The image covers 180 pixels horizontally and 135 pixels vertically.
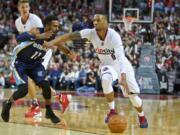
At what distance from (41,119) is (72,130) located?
5.42 ft

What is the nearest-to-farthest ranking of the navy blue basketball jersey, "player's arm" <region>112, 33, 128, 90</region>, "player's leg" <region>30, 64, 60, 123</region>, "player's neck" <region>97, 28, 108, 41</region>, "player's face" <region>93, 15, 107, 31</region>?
"player's arm" <region>112, 33, 128, 90</region> < "player's face" <region>93, 15, 107, 31</region> < "player's neck" <region>97, 28, 108, 41</region> < "player's leg" <region>30, 64, 60, 123</region> < the navy blue basketball jersey

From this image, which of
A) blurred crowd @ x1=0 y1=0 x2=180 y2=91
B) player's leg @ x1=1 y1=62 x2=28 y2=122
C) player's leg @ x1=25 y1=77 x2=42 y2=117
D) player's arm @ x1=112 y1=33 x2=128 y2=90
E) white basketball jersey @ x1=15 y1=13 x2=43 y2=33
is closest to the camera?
player's arm @ x1=112 y1=33 x2=128 y2=90

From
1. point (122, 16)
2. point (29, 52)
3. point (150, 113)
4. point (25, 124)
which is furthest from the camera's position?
point (122, 16)

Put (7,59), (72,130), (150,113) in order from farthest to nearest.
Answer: (7,59), (150,113), (72,130)

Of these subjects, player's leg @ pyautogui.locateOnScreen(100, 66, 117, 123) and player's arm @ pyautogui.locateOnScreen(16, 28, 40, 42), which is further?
player's arm @ pyautogui.locateOnScreen(16, 28, 40, 42)

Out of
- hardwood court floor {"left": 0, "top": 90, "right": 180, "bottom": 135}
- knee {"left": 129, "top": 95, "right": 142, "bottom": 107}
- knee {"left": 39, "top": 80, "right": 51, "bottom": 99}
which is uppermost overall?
knee {"left": 39, "top": 80, "right": 51, "bottom": 99}

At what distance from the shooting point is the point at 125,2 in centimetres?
1984

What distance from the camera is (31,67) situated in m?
9.26

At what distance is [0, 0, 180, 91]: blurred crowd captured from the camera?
19.7m

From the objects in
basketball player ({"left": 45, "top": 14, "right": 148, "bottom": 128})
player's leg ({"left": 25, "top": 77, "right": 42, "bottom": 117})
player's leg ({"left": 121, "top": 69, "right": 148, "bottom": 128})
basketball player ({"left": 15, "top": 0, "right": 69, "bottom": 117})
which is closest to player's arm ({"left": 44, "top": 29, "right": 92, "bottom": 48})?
basketball player ({"left": 45, "top": 14, "right": 148, "bottom": 128})

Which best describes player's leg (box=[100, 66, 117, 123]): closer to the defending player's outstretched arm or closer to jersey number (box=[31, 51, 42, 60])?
→ the defending player's outstretched arm

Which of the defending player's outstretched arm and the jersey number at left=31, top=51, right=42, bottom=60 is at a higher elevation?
the defending player's outstretched arm

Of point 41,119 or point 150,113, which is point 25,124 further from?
point 150,113

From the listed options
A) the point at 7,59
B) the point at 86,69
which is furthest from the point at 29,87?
the point at 7,59
